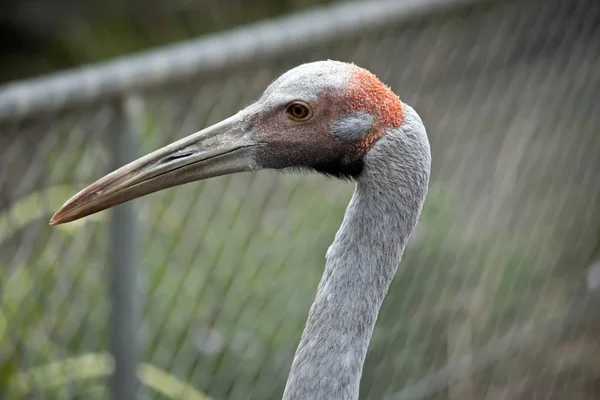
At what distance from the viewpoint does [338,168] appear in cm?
292

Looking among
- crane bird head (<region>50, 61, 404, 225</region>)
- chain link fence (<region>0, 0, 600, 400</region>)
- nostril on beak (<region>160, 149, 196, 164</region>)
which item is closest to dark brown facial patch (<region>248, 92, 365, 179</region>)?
crane bird head (<region>50, 61, 404, 225</region>)

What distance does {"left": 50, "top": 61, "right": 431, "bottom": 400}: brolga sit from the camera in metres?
2.81

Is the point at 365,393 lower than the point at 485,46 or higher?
lower

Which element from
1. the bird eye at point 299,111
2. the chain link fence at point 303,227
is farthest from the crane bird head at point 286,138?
the chain link fence at point 303,227

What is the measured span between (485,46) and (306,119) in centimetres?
296

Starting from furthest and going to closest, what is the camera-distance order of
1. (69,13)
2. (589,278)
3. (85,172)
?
1. (69,13)
2. (589,278)
3. (85,172)

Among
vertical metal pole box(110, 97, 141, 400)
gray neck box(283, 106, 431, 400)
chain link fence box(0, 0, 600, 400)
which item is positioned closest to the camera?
gray neck box(283, 106, 431, 400)

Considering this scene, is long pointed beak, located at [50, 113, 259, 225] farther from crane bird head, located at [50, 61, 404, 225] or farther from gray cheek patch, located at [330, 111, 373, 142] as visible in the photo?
gray cheek patch, located at [330, 111, 373, 142]

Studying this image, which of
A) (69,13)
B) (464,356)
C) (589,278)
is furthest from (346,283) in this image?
(69,13)

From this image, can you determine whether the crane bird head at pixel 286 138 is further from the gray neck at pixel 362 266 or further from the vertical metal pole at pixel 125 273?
the vertical metal pole at pixel 125 273

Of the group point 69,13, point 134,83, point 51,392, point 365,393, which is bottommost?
point 51,392

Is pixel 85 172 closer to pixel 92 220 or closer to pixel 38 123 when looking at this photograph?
pixel 92 220

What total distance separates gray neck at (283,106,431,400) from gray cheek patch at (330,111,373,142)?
0.21ft

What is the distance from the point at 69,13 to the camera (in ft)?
27.0
